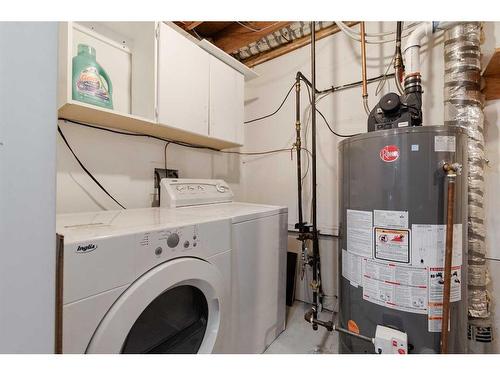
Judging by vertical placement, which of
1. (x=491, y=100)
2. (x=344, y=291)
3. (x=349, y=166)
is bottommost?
(x=344, y=291)

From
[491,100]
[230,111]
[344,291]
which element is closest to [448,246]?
[344,291]

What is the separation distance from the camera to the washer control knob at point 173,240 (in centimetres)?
71

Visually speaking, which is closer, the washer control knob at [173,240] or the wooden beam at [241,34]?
the washer control knob at [173,240]

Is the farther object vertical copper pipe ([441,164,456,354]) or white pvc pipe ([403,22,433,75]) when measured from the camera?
white pvc pipe ([403,22,433,75])

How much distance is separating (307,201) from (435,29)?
1.22 meters

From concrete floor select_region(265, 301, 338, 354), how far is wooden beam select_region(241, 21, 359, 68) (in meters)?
2.02

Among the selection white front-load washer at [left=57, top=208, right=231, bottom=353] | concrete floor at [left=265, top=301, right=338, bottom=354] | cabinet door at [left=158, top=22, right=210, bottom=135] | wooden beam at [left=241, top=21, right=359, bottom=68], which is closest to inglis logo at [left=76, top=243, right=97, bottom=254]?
white front-load washer at [left=57, top=208, right=231, bottom=353]

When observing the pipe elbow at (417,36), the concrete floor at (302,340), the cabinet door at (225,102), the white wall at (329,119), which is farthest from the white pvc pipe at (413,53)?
the concrete floor at (302,340)

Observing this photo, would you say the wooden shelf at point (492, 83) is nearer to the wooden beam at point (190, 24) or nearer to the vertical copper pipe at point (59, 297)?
the wooden beam at point (190, 24)

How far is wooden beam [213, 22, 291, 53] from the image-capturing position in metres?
1.56

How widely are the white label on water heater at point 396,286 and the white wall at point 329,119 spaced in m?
0.70

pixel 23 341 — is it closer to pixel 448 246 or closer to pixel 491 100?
pixel 448 246

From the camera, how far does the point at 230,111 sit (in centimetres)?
155

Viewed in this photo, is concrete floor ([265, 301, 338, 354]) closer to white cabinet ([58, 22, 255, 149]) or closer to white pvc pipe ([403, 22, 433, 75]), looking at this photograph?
white cabinet ([58, 22, 255, 149])
